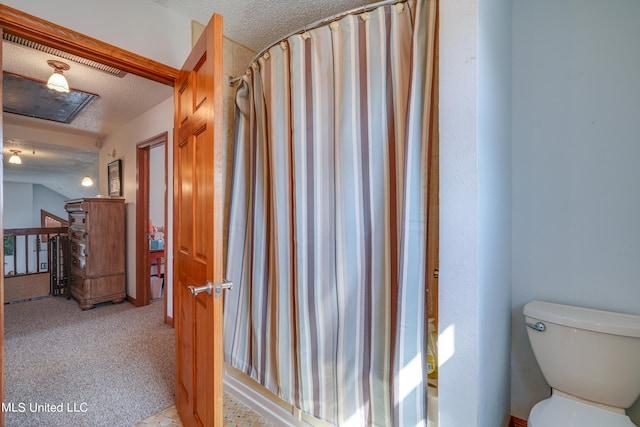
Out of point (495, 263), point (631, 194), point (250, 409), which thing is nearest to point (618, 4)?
point (631, 194)

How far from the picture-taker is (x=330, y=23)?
4.54 ft

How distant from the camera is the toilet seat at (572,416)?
1122mm

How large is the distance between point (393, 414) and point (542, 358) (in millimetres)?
Answer: 723

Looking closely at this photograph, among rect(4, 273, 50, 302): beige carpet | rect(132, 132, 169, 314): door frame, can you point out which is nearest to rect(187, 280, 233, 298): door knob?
rect(132, 132, 169, 314): door frame

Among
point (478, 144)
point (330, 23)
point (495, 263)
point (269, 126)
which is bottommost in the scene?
point (495, 263)

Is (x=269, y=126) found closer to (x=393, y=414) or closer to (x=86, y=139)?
(x=393, y=414)

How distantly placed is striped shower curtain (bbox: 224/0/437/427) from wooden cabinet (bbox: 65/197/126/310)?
2.96 metres

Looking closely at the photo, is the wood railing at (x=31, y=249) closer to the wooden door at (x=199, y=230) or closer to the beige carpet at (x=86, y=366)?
the beige carpet at (x=86, y=366)

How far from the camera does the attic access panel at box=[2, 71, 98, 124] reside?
277 centimetres

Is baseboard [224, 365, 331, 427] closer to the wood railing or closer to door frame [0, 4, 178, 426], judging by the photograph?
door frame [0, 4, 178, 426]

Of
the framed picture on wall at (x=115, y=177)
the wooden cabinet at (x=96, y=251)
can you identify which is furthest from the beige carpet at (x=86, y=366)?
the framed picture on wall at (x=115, y=177)

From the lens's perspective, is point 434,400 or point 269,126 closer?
point 434,400

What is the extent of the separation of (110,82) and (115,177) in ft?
6.15

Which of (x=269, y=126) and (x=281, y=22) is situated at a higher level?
(x=281, y=22)
